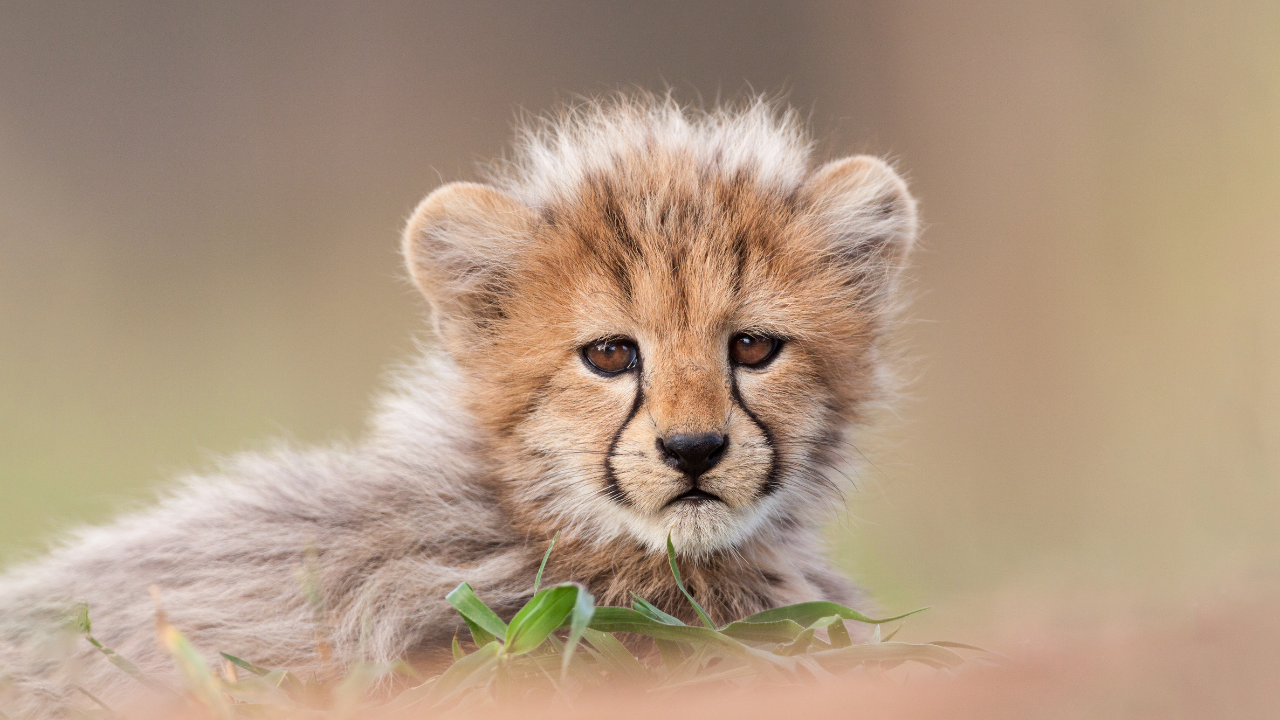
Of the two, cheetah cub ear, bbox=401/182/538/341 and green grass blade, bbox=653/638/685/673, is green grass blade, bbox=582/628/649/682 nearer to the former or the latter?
green grass blade, bbox=653/638/685/673

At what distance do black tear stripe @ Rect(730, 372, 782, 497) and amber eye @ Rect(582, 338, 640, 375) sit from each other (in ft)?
0.64

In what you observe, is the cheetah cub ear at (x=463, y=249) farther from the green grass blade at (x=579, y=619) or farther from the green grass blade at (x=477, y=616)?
the green grass blade at (x=579, y=619)

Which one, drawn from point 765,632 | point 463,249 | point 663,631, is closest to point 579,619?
point 663,631

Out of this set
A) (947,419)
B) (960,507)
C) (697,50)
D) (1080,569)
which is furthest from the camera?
(697,50)

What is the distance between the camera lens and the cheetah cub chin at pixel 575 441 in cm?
202

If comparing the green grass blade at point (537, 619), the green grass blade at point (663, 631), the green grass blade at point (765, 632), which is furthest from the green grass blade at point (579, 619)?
the green grass blade at point (765, 632)

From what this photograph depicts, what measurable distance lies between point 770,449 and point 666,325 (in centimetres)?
29

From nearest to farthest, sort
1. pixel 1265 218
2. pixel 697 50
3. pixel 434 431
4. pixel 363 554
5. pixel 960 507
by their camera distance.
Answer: pixel 363 554 < pixel 434 431 < pixel 1265 218 < pixel 960 507 < pixel 697 50

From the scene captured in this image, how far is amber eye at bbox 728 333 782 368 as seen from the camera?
7.06 feet

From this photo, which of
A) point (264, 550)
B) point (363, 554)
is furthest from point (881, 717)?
point (264, 550)

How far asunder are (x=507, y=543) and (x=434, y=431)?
34 cm

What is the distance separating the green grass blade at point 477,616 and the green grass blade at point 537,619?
2.8 inches

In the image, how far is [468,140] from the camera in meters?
6.70

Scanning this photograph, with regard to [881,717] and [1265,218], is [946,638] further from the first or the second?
[1265,218]
